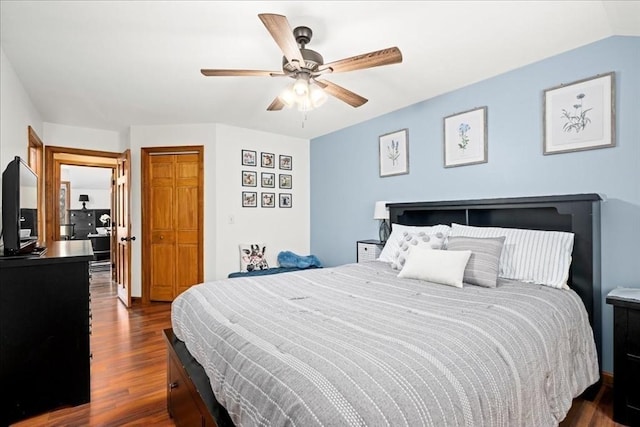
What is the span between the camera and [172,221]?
A: 14.9 ft

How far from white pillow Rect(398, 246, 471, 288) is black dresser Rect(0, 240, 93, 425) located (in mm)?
2188

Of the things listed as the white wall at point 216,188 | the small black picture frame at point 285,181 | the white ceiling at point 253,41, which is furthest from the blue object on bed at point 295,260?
the white ceiling at point 253,41

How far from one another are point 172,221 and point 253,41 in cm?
306

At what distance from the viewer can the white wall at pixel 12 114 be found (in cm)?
242

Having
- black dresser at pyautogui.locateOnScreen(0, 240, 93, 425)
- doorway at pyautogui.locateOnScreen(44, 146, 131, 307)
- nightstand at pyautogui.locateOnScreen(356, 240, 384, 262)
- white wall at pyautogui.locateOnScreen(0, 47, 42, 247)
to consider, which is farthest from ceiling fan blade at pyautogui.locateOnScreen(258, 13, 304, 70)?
doorway at pyautogui.locateOnScreen(44, 146, 131, 307)

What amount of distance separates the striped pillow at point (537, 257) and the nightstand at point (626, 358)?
0.30m

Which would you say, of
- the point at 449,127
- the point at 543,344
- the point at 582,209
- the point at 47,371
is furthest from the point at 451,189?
the point at 47,371

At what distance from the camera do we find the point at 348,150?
14.9 ft

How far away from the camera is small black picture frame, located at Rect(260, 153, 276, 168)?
4812 mm

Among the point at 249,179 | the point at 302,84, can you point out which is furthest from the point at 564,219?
the point at 249,179

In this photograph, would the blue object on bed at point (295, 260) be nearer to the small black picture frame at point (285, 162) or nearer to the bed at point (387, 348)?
the small black picture frame at point (285, 162)

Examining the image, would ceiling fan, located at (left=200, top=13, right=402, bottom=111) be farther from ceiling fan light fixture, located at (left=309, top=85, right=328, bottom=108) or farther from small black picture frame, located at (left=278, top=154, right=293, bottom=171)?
small black picture frame, located at (left=278, top=154, right=293, bottom=171)

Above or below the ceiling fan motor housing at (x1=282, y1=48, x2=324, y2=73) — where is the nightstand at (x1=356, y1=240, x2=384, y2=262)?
below

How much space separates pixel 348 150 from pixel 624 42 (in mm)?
2872
